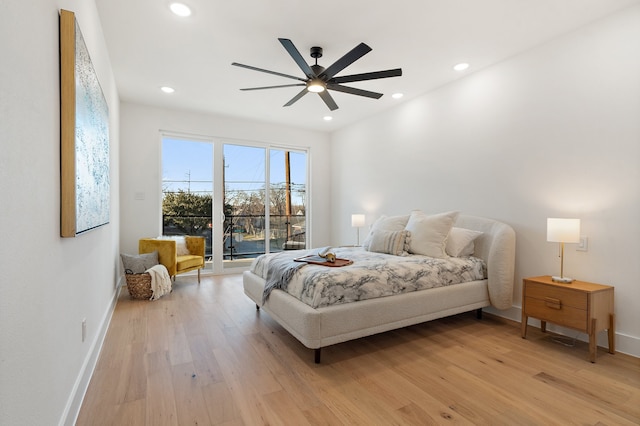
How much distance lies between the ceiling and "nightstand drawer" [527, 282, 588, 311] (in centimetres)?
225

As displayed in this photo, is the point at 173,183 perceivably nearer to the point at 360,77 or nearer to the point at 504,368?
the point at 360,77

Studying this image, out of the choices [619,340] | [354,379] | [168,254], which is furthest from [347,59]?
[168,254]

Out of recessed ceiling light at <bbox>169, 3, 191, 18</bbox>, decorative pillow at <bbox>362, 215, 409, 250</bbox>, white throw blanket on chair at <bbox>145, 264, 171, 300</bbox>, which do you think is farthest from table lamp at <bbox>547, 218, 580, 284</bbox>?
white throw blanket on chair at <bbox>145, 264, 171, 300</bbox>

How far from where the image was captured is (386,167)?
496 cm

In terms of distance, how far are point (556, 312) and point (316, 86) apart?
2828mm

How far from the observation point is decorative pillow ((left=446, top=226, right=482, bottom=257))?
3391 millimetres

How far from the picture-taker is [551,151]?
2971mm

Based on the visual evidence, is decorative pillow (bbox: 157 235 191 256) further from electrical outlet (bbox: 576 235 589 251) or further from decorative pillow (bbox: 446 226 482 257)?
electrical outlet (bbox: 576 235 589 251)

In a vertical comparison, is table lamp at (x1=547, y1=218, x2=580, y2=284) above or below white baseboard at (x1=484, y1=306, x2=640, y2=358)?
above

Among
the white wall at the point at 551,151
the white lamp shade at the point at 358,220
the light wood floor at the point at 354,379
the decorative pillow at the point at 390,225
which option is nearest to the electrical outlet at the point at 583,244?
the white wall at the point at 551,151

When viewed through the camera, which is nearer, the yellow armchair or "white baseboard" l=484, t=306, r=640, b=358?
"white baseboard" l=484, t=306, r=640, b=358

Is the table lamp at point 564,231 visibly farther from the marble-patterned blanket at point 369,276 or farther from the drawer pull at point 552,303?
the marble-patterned blanket at point 369,276

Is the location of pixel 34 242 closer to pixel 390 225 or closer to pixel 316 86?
pixel 316 86

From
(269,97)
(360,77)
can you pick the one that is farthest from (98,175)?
(269,97)
